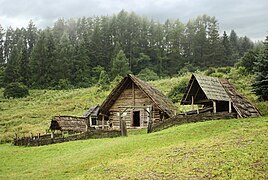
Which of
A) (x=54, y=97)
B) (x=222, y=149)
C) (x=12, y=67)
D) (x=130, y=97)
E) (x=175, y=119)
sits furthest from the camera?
(x=12, y=67)

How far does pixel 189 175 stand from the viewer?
41.8ft

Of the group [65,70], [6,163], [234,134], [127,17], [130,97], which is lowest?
[6,163]

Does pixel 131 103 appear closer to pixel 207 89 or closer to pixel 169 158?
pixel 207 89

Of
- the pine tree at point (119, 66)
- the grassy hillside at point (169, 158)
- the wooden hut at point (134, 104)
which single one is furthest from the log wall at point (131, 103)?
the pine tree at point (119, 66)

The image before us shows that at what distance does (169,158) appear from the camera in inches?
607

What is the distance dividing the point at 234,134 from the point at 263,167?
6144 mm

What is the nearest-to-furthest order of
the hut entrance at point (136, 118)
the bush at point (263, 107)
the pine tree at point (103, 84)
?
1. the bush at point (263, 107)
2. the hut entrance at point (136, 118)
3. the pine tree at point (103, 84)

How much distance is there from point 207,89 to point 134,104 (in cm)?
1011

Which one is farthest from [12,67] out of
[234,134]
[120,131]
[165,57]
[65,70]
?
[234,134]

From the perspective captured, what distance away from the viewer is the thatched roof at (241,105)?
84.1 feet

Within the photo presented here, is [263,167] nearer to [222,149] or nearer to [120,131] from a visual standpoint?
[222,149]

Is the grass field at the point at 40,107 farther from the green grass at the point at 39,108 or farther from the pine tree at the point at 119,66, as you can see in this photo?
the pine tree at the point at 119,66

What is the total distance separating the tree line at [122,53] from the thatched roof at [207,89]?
48.8m

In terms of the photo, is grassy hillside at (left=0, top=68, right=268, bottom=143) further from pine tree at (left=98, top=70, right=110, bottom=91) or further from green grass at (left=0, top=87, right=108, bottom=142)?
pine tree at (left=98, top=70, right=110, bottom=91)
